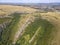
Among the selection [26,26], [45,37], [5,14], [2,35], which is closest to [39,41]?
[45,37]

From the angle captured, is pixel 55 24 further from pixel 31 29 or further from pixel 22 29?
pixel 22 29

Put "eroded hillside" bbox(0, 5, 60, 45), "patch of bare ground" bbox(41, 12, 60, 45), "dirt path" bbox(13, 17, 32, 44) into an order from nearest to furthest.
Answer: "patch of bare ground" bbox(41, 12, 60, 45), "eroded hillside" bbox(0, 5, 60, 45), "dirt path" bbox(13, 17, 32, 44)

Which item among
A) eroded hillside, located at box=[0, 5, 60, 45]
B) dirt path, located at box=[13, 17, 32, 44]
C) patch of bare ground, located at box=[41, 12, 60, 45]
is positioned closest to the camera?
patch of bare ground, located at box=[41, 12, 60, 45]

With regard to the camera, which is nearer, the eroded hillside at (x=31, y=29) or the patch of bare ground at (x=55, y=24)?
the patch of bare ground at (x=55, y=24)

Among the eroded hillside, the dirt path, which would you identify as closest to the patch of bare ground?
the eroded hillside

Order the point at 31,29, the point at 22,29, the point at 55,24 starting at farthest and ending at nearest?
the point at 22,29 < the point at 31,29 < the point at 55,24

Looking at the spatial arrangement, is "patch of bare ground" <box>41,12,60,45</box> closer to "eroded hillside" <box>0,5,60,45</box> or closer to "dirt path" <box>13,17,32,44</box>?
"eroded hillside" <box>0,5,60,45</box>

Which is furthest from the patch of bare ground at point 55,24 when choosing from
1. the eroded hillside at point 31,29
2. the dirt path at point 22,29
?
the dirt path at point 22,29

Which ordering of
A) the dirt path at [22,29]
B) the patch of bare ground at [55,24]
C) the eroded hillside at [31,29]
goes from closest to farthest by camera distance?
the patch of bare ground at [55,24] → the eroded hillside at [31,29] → the dirt path at [22,29]

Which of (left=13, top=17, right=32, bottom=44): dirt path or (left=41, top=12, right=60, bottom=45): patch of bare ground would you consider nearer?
(left=41, top=12, right=60, bottom=45): patch of bare ground

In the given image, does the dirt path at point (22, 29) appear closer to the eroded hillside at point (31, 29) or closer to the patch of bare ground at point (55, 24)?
the eroded hillside at point (31, 29)

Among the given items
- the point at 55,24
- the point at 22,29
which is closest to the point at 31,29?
the point at 22,29

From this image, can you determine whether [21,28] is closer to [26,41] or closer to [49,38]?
[26,41]
